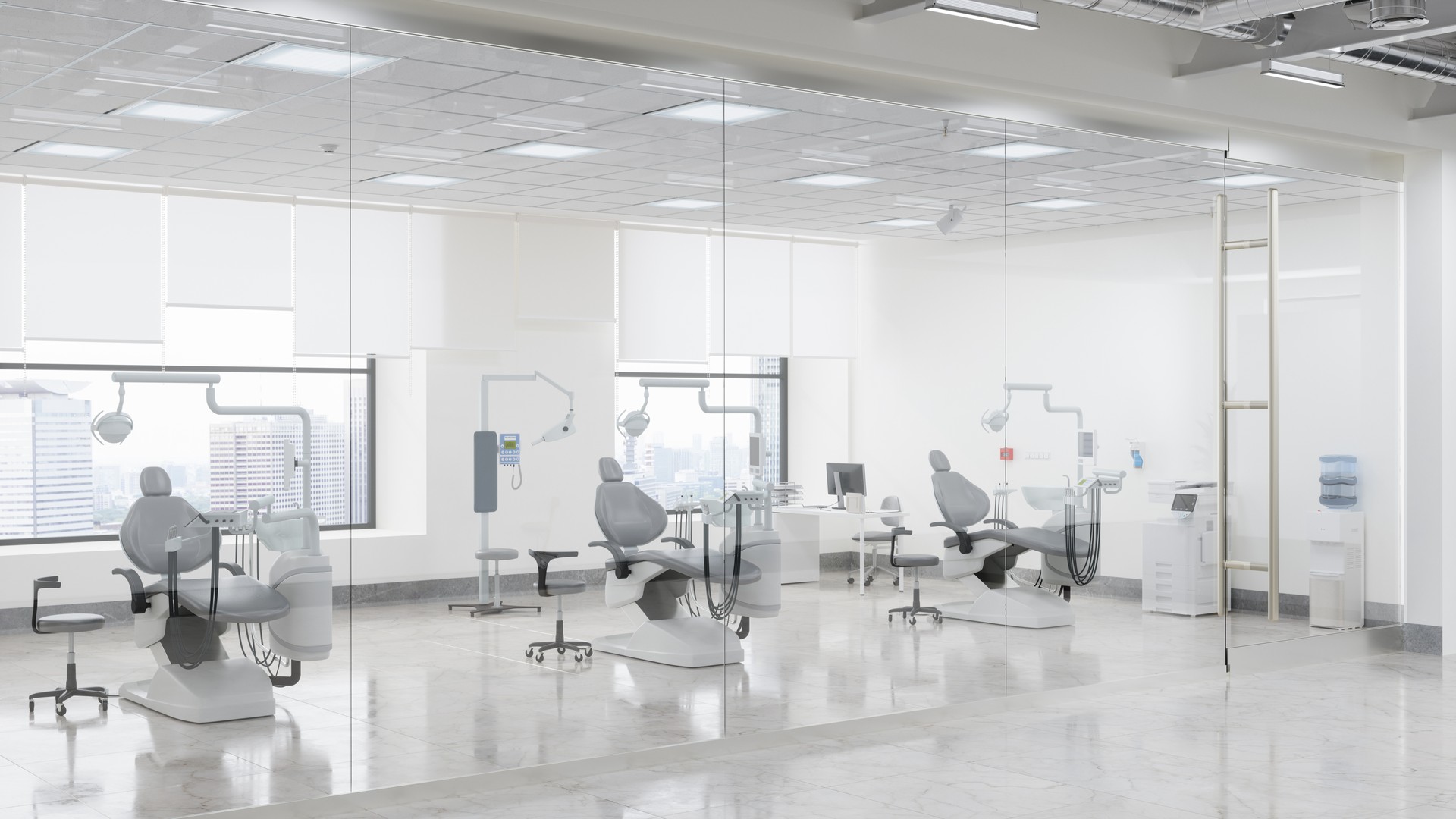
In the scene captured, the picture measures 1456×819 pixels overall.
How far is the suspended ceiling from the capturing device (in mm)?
4574

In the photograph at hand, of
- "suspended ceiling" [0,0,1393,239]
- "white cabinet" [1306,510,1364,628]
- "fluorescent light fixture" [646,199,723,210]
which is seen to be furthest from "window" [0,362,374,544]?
"white cabinet" [1306,510,1364,628]

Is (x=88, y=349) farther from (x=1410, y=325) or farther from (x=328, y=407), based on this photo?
(x=1410, y=325)

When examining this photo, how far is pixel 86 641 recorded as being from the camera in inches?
182

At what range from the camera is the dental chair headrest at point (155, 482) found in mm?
4621

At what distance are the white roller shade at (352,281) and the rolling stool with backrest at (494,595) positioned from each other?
0.86 metres

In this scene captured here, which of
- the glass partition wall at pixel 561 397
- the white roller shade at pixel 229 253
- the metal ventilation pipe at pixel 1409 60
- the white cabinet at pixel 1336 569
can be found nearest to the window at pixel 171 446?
the glass partition wall at pixel 561 397

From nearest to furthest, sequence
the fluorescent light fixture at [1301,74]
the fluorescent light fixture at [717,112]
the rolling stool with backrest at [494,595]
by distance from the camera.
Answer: the rolling stool with backrest at [494,595]
the fluorescent light fixture at [717,112]
the fluorescent light fixture at [1301,74]

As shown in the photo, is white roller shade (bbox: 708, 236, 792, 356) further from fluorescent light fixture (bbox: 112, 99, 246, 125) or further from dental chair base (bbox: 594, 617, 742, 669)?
fluorescent light fixture (bbox: 112, 99, 246, 125)

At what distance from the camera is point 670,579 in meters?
5.61

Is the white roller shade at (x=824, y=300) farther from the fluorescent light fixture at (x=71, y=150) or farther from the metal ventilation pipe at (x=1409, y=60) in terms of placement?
the fluorescent light fixture at (x=71, y=150)

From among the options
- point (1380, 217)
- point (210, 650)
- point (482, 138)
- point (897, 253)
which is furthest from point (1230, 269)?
point (210, 650)

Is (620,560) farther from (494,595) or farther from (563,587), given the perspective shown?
(494,595)

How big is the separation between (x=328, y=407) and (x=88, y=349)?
2.70ft

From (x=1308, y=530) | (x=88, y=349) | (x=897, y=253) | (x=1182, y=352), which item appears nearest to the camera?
(x=88, y=349)
